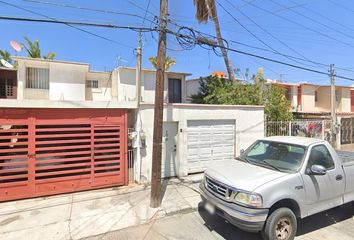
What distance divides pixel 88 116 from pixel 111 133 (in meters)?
0.86

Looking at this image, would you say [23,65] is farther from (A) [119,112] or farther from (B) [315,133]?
(B) [315,133]

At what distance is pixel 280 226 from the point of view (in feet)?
14.7

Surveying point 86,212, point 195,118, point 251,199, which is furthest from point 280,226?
point 195,118

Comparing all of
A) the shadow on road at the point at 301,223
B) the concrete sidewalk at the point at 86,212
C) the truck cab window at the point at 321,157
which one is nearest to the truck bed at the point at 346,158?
the truck cab window at the point at 321,157

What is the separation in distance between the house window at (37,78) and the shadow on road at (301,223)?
1355cm

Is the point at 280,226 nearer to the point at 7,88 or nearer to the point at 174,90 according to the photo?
the point at 174,90

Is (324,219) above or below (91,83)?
below

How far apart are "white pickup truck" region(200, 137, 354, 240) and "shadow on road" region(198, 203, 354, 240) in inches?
21.7

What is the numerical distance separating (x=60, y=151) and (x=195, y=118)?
181 inches

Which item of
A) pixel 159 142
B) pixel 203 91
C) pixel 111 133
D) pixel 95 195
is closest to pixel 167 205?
pixel 159 142

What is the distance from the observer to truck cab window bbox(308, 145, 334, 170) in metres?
5.07

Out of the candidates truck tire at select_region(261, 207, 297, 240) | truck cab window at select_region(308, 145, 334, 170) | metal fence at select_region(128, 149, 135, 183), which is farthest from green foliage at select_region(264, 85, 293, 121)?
truck tire at select_region(261, 207, 297, 240)

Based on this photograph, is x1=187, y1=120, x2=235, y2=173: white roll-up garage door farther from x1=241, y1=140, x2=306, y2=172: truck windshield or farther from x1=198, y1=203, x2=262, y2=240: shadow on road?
x1=198, y1=203, x2=262, y2=240: shadow on road

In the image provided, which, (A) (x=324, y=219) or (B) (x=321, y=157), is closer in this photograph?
(B) (x=321, y=157)
